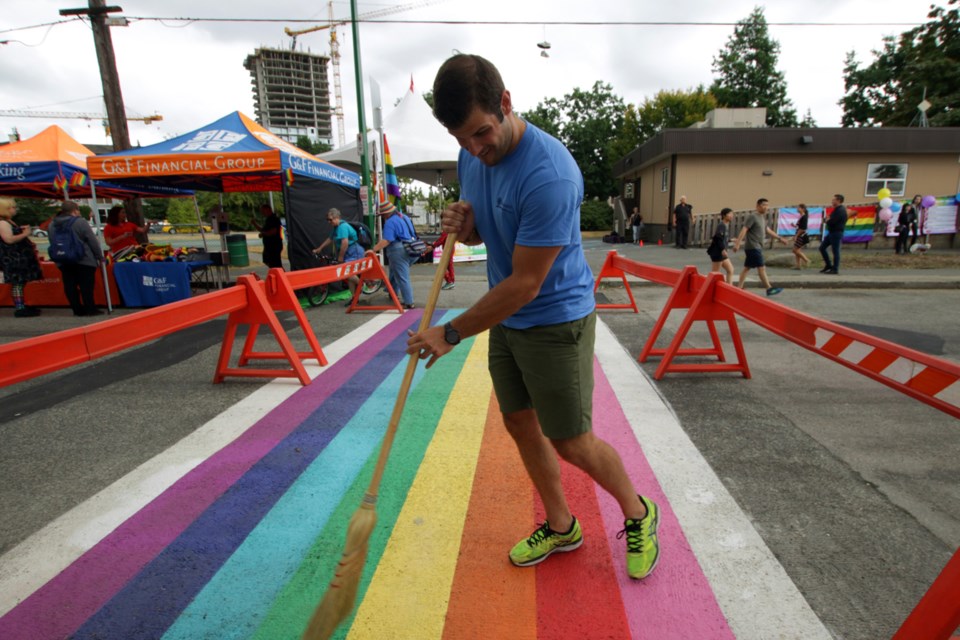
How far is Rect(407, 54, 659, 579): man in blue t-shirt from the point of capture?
68.4 inches

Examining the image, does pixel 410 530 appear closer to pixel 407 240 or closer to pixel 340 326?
pixel 340 326

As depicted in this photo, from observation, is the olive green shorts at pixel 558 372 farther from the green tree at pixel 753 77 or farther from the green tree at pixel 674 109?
the green tree at pixel 753 77

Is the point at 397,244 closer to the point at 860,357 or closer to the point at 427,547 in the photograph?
the point at 427,547

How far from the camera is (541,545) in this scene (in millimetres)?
2312

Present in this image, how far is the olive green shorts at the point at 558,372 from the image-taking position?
6.47ft

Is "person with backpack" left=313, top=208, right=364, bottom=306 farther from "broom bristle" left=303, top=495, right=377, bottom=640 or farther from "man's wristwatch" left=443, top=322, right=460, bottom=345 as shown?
"broom bristle" left=303, top=495, right=377, bottom=640

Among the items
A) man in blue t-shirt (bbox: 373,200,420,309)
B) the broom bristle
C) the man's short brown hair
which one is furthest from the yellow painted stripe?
man in blue t-shirt (bbox: 373,200,420,309)

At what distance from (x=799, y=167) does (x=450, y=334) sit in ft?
79.3

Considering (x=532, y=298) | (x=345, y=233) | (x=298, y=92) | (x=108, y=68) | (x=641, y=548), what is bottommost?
(x=641, y=548)

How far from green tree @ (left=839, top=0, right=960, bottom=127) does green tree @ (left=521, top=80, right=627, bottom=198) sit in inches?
816

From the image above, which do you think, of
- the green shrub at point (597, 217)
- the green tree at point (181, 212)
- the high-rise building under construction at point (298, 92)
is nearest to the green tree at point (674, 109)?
A: the green shrub at point (597, 217)

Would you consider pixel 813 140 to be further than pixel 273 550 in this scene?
Yes

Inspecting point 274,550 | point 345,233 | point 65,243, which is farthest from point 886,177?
A: point 65,243

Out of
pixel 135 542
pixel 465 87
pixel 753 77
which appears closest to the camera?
pixel 465 87
